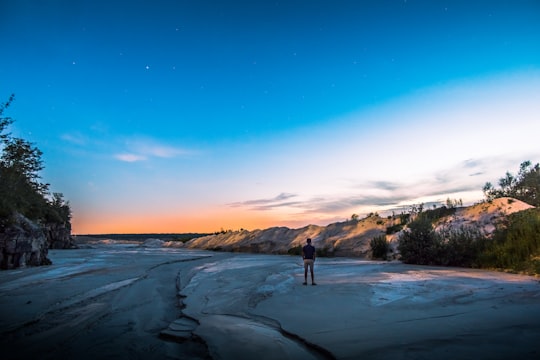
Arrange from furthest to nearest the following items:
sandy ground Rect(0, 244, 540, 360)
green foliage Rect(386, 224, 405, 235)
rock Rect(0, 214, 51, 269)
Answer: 1. green foliage Rect(386, 224, 405, 235)
2. rock Rect(0, 214, 51, 269)
3. sandy ground Rect(0, 244, 540, 360)

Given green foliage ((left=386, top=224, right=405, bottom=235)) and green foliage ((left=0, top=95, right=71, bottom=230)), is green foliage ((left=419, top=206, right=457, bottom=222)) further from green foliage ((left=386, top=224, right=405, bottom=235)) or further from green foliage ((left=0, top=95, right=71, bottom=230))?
green foliage ((left=0, top=95, right=71, bottom=230))

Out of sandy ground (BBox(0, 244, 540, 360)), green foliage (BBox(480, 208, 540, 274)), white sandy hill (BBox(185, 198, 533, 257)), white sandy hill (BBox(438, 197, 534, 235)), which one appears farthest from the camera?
white sandy hill (BBox(185, 198, 533, 257))

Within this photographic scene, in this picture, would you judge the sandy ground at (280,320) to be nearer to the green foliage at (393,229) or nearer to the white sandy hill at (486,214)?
the white sandy hill at (486,214)

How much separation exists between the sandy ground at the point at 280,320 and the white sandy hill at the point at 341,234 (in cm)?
1191

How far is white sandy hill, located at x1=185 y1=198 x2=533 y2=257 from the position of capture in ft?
70.1

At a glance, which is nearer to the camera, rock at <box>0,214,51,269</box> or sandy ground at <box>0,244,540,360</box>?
sandy ground at <box>0,244,540,360</box>

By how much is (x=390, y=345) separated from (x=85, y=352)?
15.1 feet

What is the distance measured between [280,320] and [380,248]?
63.1 feet

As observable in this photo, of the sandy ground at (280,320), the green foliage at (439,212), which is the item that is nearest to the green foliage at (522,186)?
the green foliage at (439,212)

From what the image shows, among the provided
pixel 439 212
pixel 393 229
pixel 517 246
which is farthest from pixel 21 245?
pixel 439 212

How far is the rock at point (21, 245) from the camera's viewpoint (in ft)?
54.8

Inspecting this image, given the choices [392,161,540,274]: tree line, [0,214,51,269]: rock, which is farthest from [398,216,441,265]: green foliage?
[0,214,51,269]: rock

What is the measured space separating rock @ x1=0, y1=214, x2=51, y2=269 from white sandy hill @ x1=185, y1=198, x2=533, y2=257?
2173 cm

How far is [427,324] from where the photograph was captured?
5.96 m
